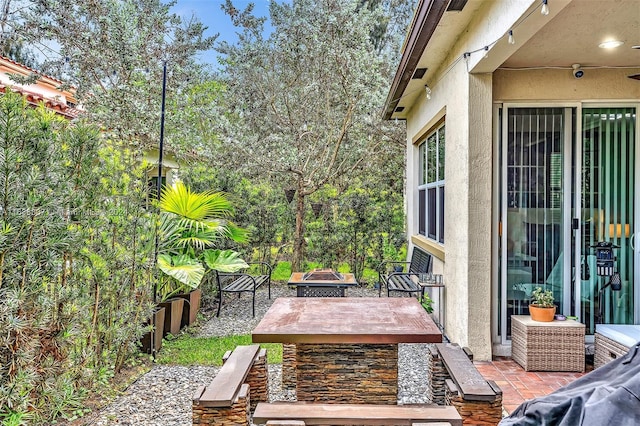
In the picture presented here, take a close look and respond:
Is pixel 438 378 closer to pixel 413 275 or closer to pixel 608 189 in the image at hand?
pixel 608 189

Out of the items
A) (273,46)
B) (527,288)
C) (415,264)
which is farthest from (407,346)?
(273,46)

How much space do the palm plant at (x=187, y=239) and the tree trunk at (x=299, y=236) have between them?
95.0 inches

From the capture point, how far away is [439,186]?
18.5 ft

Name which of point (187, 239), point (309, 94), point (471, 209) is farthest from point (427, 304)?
point (309, 94)

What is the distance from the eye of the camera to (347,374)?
2.91 metres

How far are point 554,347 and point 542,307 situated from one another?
35cm

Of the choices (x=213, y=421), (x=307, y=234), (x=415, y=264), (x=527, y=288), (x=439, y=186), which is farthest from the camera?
(x=307, y=234)

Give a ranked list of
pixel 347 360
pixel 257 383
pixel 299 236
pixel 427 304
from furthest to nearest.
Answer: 1. pixel 299 236
2. pixel 427 304
3. pixel 257 383
4. pixel 347 360

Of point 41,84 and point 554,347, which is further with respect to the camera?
point 41,84

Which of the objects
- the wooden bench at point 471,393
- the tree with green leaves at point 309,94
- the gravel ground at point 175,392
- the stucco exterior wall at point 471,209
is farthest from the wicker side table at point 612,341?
the tree with green leaves at point 309,94

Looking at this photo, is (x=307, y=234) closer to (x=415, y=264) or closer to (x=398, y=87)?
(x=415, y=264)

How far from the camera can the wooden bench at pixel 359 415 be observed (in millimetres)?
2074

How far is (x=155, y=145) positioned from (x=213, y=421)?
5.95 m

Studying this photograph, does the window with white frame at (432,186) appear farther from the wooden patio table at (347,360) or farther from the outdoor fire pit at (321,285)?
the wooden patio table at (347,360)
